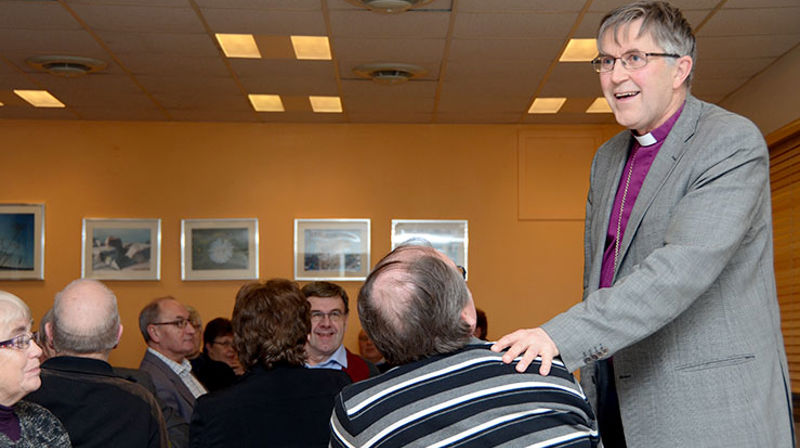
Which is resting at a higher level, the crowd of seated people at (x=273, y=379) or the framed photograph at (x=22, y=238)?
the framed photograph at (x=22, y=238)

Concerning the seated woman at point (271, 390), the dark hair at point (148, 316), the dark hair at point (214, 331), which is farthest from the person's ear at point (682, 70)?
the dark hair at point (214, 331)

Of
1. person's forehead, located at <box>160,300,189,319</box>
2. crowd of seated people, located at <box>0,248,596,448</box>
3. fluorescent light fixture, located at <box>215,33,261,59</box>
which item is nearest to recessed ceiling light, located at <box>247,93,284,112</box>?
fluorescent light fixture, located at <box>215,33,261,59</box>

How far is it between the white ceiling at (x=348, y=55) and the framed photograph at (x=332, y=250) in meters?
1.07

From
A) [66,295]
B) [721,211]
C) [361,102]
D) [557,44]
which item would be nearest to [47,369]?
[66,295]

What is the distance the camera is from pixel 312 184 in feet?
29.2

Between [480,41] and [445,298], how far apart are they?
485cm

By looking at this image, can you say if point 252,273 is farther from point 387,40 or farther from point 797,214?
point 797,214

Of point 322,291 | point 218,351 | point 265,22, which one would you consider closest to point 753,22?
point 265,22

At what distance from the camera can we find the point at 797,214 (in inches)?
254

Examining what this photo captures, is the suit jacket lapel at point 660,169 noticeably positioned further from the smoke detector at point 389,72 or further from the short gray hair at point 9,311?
the smoke detector at point 389,72

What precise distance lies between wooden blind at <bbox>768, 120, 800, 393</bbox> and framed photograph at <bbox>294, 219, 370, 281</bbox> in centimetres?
385

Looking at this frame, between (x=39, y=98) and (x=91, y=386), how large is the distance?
5.77 meters

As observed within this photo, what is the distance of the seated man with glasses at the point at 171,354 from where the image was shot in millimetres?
4754

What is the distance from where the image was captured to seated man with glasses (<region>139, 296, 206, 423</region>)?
15.6 ft
